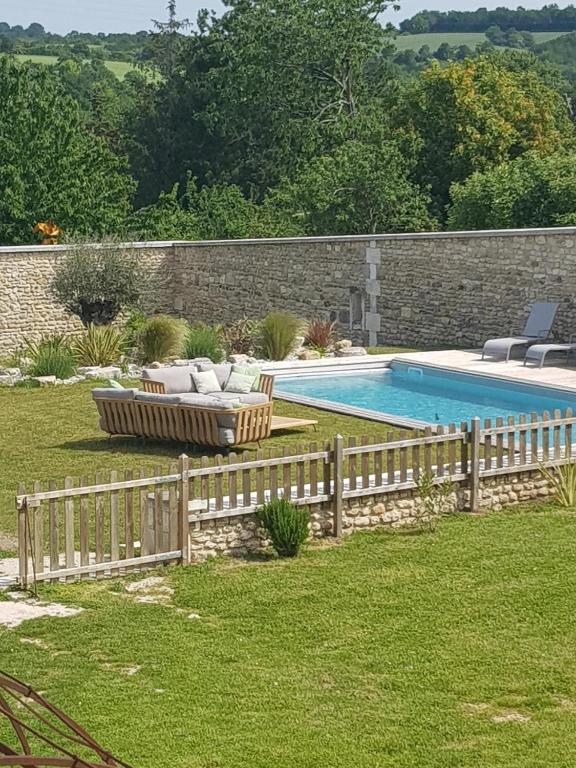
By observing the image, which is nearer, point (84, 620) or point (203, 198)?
point (84, 620)

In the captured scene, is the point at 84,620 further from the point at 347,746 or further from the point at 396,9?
the point at 396,9

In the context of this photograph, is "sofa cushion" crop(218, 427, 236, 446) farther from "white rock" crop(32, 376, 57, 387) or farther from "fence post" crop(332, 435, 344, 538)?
"white rock" crop(32, 376, 57, 387)

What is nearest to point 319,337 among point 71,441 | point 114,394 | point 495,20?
point 71,441

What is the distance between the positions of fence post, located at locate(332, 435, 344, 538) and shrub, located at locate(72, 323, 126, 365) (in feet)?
36.5

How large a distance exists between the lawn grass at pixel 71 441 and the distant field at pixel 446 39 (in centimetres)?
10913

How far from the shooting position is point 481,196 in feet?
97.0

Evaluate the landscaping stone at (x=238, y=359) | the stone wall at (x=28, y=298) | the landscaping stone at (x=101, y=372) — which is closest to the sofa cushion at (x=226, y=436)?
the landscaping stone at (x=101, y=372)

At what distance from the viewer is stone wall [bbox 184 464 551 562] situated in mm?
9078

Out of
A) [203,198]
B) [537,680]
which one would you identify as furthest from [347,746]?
[203,198]

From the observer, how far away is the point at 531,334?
2012 cm

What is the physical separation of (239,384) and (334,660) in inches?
294

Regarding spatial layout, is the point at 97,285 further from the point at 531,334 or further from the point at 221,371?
the point at 221,371

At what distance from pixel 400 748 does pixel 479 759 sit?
36cm

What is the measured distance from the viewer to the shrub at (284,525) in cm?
911
